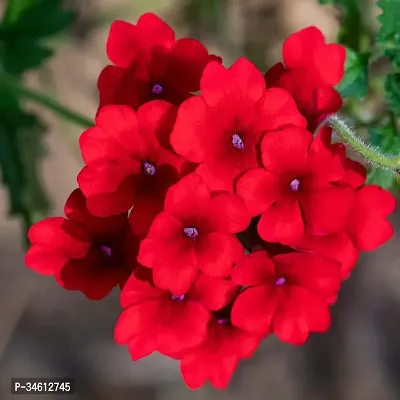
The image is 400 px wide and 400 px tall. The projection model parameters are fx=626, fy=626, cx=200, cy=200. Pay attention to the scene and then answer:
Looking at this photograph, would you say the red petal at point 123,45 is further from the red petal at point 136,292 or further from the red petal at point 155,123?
the red petal at point 136,292

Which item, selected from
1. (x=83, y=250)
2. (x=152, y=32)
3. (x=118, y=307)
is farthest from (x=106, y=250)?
(x=118, y=307)

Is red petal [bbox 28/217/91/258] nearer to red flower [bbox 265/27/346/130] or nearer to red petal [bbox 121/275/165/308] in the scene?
red petal [bbox 121/275/165/308]

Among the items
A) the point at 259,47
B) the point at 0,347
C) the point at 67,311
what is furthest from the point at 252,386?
the point at 259,47

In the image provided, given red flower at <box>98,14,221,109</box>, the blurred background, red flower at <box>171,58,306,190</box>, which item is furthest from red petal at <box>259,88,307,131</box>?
the blurred background

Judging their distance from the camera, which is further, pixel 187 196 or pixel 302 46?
pixel 302 46

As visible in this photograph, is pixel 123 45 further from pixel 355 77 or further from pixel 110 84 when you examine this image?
pixel 355 77

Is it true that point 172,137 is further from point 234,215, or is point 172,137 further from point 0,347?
point 0,347

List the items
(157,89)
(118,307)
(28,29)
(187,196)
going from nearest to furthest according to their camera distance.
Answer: (187,196) → (157,89) → (28,29) → (118,307)
